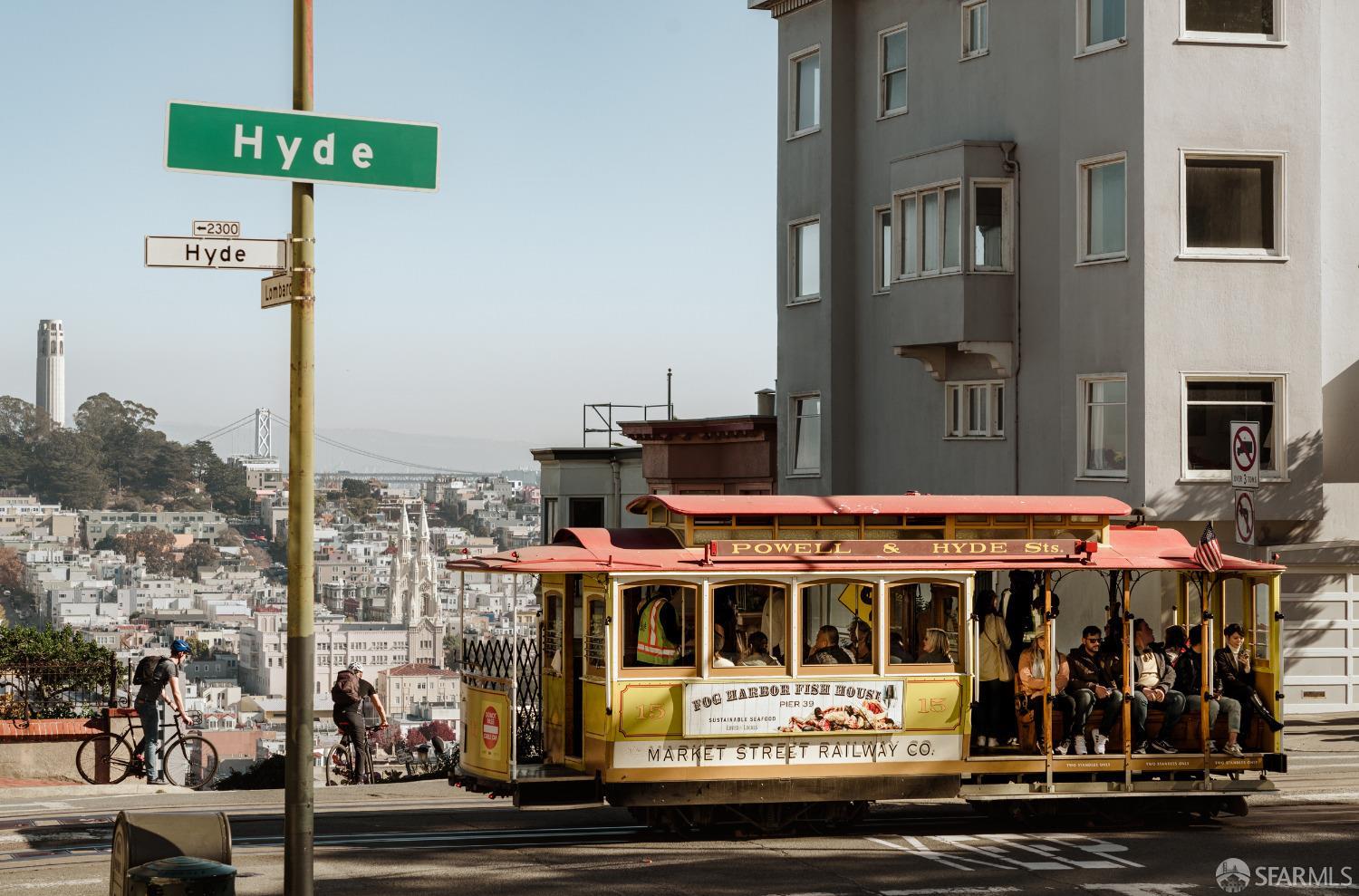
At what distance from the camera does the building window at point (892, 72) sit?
32159 millimetres

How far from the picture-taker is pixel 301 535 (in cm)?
937

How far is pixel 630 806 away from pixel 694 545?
2.38 metres

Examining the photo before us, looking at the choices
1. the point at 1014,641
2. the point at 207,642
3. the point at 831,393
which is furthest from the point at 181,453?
the point at 1014,641

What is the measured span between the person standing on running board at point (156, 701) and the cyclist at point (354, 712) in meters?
1.83

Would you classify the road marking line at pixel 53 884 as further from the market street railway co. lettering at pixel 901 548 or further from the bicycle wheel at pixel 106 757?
the bicycle wheel at pixel 106 757

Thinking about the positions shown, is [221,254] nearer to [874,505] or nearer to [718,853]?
[718,853]

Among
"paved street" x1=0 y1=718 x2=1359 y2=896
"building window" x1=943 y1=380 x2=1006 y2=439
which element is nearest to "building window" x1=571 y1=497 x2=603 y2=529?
"building window" x1=943 y1=380 x2=1006 y2=439

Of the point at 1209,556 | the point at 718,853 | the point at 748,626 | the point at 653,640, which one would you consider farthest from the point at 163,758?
the point at 1209,556

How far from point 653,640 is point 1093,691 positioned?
4.31 metres

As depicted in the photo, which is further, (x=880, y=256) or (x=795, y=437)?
(x=795, y=437)

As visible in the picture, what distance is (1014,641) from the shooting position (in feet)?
56.6

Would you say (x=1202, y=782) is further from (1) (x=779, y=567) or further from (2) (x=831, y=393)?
(2) (x=831, y=393)

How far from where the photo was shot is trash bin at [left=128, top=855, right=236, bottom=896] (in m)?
8.72

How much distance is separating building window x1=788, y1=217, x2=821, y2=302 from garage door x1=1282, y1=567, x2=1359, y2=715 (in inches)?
435
